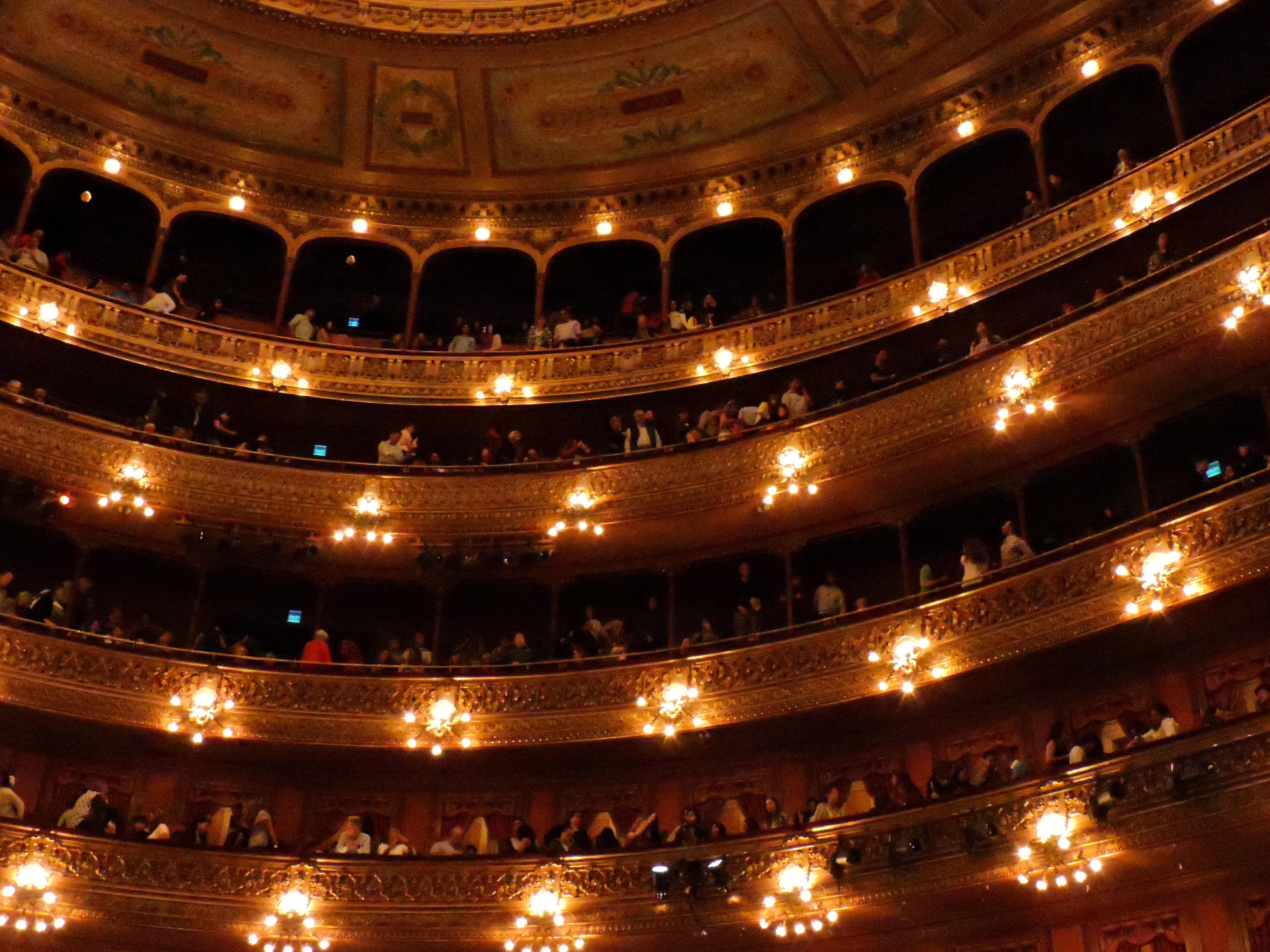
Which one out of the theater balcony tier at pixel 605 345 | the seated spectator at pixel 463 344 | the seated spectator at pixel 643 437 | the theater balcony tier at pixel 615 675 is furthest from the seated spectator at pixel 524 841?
the seated spectator at pixel 463 344

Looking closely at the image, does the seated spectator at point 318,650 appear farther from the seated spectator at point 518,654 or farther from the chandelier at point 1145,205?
the chandelier at point 1145,205

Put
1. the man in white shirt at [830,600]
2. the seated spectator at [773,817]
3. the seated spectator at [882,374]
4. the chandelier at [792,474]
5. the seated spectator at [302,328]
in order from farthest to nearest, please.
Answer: the seated spectator at [302,328]
the seated spectator at [882,374]
the chandelier at [792,474]
the man in white shirt at [830,600]
the seated spectator at [773,817]

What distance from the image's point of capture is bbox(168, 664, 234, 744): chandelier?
16.3m

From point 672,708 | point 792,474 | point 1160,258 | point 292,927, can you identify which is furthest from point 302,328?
point 1160,258

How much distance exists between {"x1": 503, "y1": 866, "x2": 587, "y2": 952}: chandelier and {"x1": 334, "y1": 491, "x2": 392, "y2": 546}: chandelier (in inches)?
212

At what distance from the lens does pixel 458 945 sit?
15.1 meters

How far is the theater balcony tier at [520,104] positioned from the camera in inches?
806

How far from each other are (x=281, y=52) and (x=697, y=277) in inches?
267

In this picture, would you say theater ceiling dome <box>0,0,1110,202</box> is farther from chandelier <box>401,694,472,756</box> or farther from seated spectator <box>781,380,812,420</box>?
chandelier <box>401,694,472,756</box>

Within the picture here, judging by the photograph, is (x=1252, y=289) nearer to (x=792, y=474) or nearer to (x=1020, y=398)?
(x=1020, y=398)

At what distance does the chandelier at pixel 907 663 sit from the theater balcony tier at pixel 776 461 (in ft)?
8.33

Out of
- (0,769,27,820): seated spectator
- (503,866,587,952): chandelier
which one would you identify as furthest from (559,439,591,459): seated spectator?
(0,769,27,820): seated spectator

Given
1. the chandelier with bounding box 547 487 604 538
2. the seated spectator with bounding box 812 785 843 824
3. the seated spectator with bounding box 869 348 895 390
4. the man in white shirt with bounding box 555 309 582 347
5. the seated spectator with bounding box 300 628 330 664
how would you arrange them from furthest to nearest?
1. the man in white shirt with bounding box 555 309 582 347
2. the chandelier with bounding box 547 487 604 538
3. the seated spectator with bounding box 869 348 895 390
4. the seated spectator with bounding box 300 628 330 664
5. the seated spectator with bounding box 812 785 843 824

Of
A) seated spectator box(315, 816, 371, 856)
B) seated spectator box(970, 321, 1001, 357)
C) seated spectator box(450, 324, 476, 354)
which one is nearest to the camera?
seated spectator box(315, 816, 371, 856)
